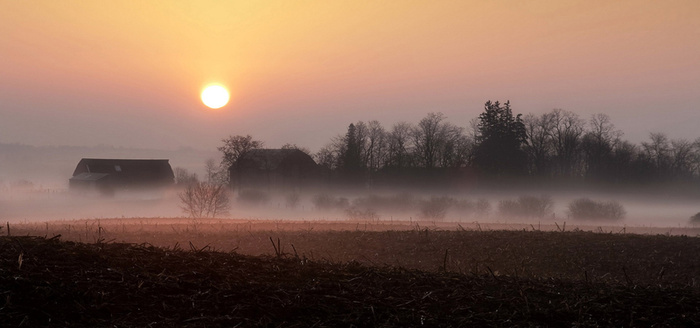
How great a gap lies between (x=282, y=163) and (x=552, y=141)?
3302 centimetres

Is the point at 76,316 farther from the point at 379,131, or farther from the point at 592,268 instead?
the point at 379,131

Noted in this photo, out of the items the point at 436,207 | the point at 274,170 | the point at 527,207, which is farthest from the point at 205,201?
the point at 527,207

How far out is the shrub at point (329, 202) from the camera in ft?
216

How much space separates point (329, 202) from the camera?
66875mm

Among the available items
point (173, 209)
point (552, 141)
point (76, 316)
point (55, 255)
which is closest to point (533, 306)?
point (76, 316)

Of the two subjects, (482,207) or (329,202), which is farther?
(329,202)

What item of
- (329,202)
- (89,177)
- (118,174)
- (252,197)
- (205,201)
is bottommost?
(205,201)

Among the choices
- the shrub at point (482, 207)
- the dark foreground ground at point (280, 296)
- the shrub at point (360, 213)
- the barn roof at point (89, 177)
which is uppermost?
the barn roof at point (89, 177)

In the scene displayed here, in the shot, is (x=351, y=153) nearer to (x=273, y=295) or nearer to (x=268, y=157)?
(x=268, y=157)

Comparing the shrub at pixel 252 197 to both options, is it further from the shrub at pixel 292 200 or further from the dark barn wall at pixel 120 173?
the dark barn wall at pixel 120 173

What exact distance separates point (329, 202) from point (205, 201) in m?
14.4

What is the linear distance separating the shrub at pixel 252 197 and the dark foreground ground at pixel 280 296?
211ft

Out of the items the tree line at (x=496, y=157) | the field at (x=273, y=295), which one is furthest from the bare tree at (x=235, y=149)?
the field at (x=273, y=295)

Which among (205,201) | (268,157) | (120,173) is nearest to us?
(205,201)
